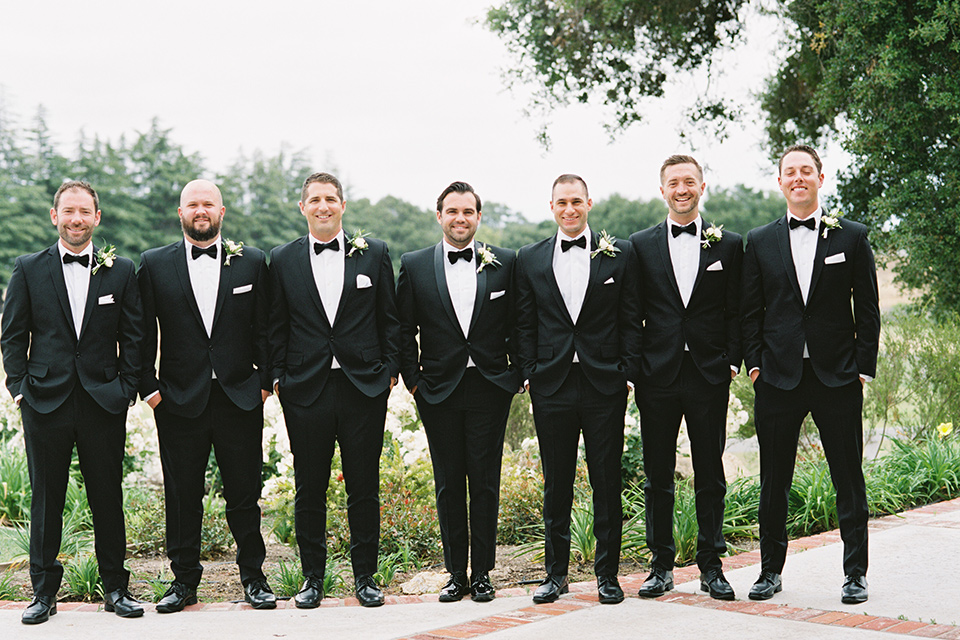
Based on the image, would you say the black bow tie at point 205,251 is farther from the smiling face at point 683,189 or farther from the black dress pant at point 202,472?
the smiling face at point 683,189

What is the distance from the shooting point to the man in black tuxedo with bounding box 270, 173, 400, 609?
527 centimetres

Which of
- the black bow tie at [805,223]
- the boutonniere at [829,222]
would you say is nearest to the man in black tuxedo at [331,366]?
the black bow tie at [805,223]

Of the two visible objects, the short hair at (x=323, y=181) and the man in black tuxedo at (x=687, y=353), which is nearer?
the man in black tuxedo at (x=687, y=353)

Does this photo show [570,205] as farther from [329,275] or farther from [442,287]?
[329,275]

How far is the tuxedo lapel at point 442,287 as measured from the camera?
17.6 feet

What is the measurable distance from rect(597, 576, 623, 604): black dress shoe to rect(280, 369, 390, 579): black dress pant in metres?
1.28

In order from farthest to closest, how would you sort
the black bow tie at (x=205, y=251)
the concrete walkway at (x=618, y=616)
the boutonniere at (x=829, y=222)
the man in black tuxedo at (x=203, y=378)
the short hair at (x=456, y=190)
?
the short hair at (x=456, y=190), the black bow tie at (x=205, y=251), the man in black tuxedo at (x=203, y=378), the boutonniere at (x=829, y=222), the concrete walkway at (x=618, y=616)

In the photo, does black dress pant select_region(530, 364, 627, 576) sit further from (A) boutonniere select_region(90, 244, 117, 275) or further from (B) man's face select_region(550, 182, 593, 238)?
(A) boutonniere select_region(90, 244, 117, 275)

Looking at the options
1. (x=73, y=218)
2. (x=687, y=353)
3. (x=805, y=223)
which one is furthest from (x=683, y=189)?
(x=73, y=218)

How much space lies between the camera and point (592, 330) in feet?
17.2

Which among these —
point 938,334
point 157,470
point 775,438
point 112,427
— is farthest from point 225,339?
point 938,334

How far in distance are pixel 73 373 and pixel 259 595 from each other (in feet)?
5.10

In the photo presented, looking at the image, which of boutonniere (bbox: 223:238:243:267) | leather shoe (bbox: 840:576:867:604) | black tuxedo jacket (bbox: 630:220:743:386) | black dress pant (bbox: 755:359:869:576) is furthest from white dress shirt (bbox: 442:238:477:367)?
leather shoe (bbox: 840:576:867:604)

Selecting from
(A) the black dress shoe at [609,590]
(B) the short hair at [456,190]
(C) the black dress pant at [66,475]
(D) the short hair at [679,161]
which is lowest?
(A) the black dress shoe at [609,590]
